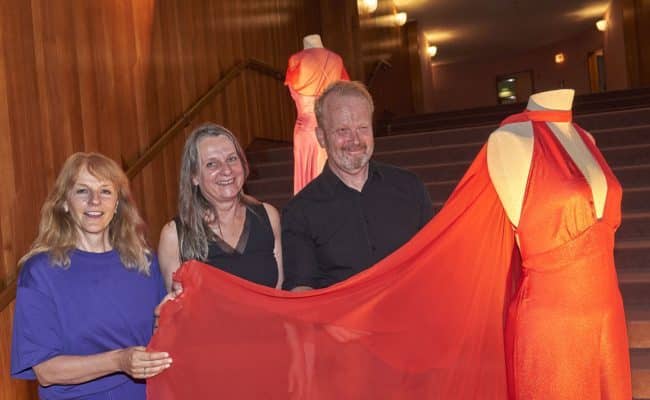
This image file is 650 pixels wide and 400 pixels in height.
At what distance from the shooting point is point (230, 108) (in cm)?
693

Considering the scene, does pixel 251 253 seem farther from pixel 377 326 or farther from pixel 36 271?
pixel 36 271

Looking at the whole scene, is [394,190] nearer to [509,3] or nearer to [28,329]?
[28,329]

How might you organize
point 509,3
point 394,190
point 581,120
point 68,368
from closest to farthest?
point 68,368, point 394,190, point 581,120, point 509,3

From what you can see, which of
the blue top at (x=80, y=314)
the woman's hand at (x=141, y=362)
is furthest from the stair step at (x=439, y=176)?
the woman's hand at (x=141, y=362)

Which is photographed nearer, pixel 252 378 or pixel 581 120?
pixel 252 378

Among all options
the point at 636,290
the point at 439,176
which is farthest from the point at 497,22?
the point at 636,290

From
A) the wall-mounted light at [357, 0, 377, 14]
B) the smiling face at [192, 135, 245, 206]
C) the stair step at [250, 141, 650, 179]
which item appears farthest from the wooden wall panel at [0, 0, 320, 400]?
the wall-mounted light at [357, 0, 377, 14]

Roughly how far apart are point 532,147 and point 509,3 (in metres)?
11.6

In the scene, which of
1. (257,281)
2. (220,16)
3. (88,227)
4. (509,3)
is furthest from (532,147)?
(509,3)

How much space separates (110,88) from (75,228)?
303 centimetres

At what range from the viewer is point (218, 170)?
2104mm

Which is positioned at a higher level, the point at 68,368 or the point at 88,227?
the point at 88,227

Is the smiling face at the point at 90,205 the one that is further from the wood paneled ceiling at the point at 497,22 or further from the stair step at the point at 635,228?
the wood paneled ceiling at the point at 497,22

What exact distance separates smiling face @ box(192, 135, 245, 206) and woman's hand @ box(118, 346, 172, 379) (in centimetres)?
50
